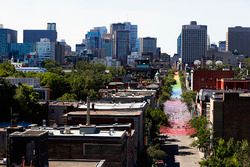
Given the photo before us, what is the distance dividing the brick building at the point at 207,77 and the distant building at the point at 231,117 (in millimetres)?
80664

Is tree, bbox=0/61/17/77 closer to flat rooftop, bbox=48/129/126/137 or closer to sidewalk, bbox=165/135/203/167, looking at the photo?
sidewalk, bbox=165/135/203/167

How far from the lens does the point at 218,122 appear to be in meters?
65.4

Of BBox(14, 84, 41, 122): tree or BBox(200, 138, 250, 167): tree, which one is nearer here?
BBox(200, 138, 250, 167): tree

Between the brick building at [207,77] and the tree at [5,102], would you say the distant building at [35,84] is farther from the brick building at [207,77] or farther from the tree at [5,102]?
the brick building at [207,77]

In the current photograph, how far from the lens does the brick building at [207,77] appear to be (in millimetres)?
148475

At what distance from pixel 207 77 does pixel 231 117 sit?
295 ft

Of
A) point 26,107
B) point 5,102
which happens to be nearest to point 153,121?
point 26,107

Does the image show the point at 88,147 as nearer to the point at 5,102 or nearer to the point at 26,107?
the point at 26,107

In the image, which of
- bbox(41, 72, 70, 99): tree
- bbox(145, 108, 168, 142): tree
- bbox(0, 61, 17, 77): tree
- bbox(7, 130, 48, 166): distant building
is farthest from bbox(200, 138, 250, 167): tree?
bbox(0, 61, 17, 77): tree

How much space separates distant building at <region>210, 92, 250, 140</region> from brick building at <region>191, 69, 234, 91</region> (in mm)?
80664

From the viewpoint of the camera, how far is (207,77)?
154 m

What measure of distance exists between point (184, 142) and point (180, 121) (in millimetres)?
33212

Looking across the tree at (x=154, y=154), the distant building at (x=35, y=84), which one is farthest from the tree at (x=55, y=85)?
the tree at (x=154, y=154)

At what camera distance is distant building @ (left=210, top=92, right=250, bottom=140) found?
64688 millimetres
